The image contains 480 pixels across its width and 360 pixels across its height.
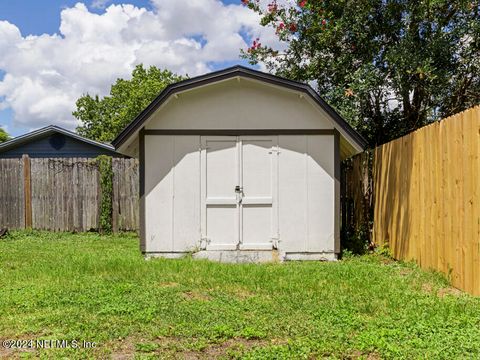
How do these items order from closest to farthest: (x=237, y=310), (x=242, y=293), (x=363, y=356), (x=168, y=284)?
(x=363, y=356), (x=237, y=310), (x=242, y=293), (x=168, y=284)

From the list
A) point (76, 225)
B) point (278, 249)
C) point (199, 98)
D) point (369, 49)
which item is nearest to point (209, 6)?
point (369, 49)

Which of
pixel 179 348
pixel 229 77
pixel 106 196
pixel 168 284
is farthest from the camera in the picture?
pixel 106 196

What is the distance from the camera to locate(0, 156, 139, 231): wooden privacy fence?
1145 cm

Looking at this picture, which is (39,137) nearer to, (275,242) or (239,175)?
(239,175)

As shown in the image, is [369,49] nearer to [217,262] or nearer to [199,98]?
[199,98]

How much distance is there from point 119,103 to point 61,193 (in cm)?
3272

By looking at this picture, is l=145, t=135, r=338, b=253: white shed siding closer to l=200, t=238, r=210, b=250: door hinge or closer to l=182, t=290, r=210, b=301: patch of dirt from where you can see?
l=200, t=238, r=210, b=250: door hinge

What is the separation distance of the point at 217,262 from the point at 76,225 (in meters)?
5.68

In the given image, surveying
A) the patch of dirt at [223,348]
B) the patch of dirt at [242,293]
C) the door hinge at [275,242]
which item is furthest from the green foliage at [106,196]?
the patch of dirt at [223,348]

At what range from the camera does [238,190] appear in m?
7.97

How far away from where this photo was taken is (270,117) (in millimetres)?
8023

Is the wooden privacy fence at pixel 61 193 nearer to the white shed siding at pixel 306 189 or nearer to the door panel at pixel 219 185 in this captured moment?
the door panel at pixel 219 185

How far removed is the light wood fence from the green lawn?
0.35m

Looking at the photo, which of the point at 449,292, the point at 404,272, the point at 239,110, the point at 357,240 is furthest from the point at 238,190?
the point at 449,292
